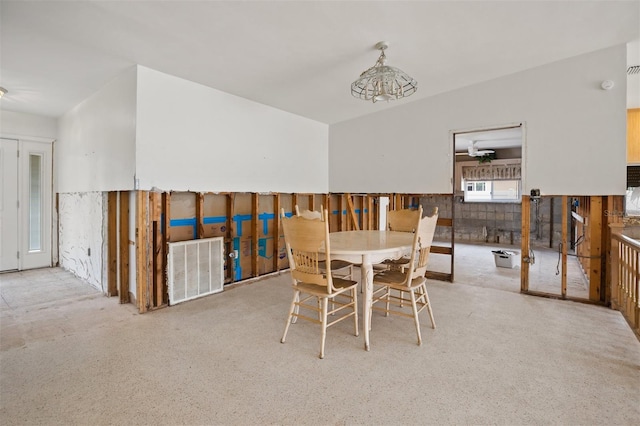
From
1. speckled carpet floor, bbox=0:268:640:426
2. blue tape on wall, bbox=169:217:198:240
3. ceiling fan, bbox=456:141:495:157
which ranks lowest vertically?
speckled carpet floor, bbox=0:268:640:426

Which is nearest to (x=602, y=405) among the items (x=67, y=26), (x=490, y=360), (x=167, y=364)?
(x=490, y=360)

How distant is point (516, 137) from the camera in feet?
22.0

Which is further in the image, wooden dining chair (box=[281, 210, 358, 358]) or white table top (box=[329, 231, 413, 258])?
white table top (box=[329, 231, 413, 258])

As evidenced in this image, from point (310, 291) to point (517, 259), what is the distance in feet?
14.4

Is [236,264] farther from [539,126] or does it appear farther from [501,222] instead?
[501,222]

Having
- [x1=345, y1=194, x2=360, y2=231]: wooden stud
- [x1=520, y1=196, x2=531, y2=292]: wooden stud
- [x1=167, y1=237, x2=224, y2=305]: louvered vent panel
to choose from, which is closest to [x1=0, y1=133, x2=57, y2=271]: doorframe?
[x1=167, y1=237, x2=224, y2=305]: louvered vent panel

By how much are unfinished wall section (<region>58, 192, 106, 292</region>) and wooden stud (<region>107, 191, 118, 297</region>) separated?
0.17 metres

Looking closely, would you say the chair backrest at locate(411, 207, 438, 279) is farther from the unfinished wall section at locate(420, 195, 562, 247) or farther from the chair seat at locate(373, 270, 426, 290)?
the unfinished wall section at locate(420, 195, 562, 247)

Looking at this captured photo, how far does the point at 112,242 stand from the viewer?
362 cm

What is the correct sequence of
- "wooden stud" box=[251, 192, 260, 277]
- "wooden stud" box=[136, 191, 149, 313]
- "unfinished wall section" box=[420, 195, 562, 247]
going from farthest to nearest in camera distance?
"unfinished wall section" box=[420, 195, 562, 247] → "wooden stud" box=[251, 192, 260, 277] → "wooden stud" box=[136, 191, 149, 313]

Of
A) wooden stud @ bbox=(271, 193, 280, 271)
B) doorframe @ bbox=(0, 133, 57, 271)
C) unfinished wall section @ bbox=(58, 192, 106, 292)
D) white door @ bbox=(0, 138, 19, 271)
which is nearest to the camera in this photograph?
unfinished wall section @ bbox=(58, 192, 106, 292)

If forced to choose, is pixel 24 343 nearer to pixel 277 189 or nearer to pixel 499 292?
pixel 277 189

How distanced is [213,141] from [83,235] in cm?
233

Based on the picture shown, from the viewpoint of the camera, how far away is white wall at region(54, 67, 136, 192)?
125 inches
